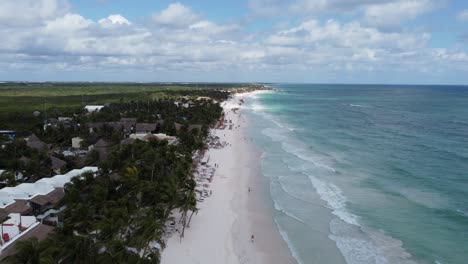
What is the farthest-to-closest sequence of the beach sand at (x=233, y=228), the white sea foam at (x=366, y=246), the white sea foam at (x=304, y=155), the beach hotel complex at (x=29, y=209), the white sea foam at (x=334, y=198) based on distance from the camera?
the white sea foam at (x=304, y=155) → the white sea foam at (x=334, y=198) → the beach sand at (x=233, y=228) → the white sea foam at (x=366, y=246) → the beach hotel complex at (x=29, y=209)

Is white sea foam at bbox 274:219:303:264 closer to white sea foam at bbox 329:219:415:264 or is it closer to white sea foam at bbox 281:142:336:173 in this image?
white sea foam at bbox 329:219:415:264

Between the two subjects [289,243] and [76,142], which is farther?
[76,142]

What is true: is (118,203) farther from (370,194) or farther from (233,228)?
(370,194)

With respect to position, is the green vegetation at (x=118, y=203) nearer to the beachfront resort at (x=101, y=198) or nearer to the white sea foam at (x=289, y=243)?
the beachfront resort at (x=101, y=198)

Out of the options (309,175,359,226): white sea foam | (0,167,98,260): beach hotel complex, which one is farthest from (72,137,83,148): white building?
(309,175,359,226): white sea foam

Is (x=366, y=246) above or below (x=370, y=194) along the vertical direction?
below

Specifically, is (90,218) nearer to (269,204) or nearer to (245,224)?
(245,224)

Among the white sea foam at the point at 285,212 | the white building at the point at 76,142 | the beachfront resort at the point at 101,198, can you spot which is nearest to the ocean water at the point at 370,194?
the white sea foam at the point at 285,212

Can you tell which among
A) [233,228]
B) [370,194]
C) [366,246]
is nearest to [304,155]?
[370,194]
